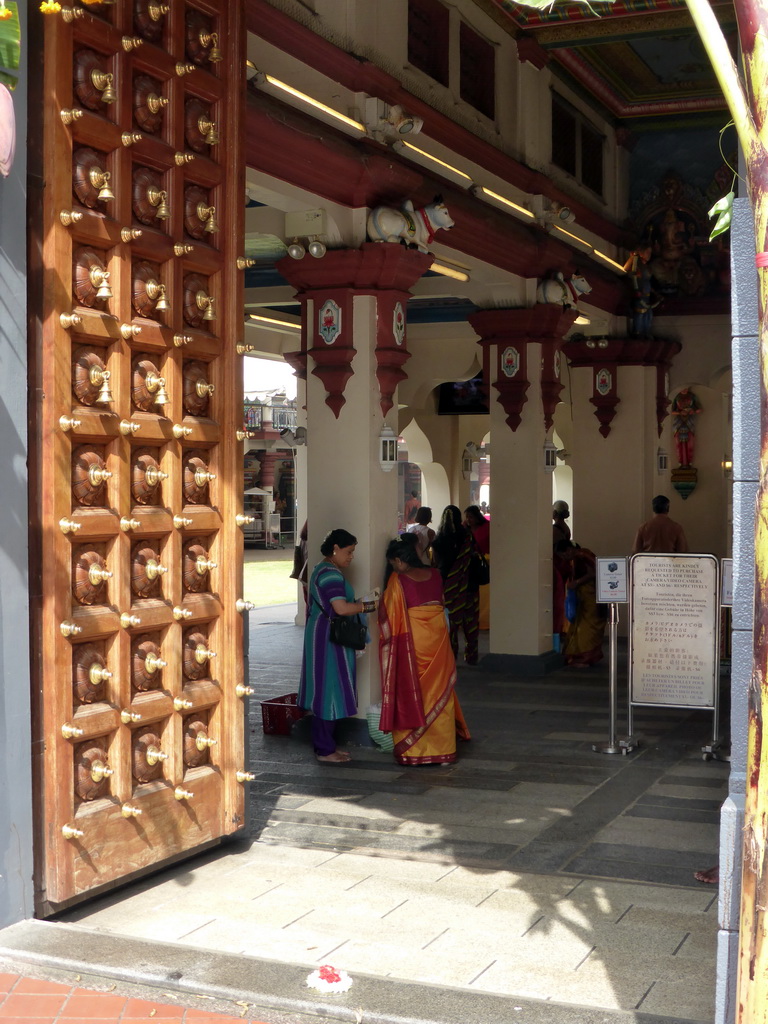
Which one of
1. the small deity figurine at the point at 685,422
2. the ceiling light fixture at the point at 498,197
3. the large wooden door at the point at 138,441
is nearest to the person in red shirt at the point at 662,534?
the ceiling light fixture at the point at 498,197

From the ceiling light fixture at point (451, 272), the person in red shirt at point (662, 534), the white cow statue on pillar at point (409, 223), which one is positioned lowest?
the person in red shirt at point (662, 534)

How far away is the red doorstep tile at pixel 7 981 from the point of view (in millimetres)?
3803

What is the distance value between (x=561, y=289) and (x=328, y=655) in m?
4.75

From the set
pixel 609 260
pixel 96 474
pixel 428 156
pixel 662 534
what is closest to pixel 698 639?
pixel 662 534

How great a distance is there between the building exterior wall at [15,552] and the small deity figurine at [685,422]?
14022 millimetres

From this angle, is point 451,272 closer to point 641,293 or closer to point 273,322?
point 641,293

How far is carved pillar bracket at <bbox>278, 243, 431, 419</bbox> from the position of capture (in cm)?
786

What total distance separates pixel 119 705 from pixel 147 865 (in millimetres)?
678

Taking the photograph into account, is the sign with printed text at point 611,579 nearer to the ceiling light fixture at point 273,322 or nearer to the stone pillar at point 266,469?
the ceiling light fixture at point 273,322

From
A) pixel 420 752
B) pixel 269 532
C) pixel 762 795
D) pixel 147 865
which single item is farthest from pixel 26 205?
pixel 269 532

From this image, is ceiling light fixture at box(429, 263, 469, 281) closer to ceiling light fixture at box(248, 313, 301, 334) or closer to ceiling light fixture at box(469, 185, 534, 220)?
ceiling light fixture at box(469, 185, 534, 220)

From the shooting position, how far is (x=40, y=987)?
3.80 meters

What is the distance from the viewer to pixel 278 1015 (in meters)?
3.60

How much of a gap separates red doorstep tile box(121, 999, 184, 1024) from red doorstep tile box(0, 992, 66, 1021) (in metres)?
0.21
